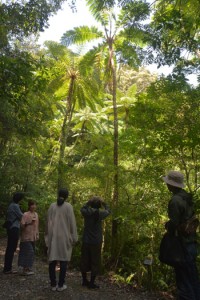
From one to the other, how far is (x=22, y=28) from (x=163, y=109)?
11.6 feet

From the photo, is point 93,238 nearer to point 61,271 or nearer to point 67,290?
point 61,271

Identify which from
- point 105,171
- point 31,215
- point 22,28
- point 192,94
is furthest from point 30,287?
point 22,28

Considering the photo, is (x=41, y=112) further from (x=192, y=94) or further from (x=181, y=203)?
(x=181, y=203)

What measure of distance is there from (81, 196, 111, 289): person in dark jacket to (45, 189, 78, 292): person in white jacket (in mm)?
404

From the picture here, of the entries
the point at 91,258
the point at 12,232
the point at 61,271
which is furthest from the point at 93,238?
the point at 12,232

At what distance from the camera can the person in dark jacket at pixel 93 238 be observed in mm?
5844

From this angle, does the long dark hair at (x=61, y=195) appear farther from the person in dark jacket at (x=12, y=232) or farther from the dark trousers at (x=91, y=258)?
the person in dark jacket at (x=12, y=232)

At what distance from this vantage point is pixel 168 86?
563 centimetres

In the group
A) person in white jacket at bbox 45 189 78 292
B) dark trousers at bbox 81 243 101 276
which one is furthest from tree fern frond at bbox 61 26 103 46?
dark trousers at bbox 81 243 101 276

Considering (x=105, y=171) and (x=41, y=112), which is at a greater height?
(x=41, y=112)

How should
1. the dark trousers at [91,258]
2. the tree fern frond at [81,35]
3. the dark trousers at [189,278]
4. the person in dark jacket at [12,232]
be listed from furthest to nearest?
the tree fern frond at [81,35] → the person in dark jacket at [12,232] → the dark trousers at [91,258] → the dark trousers at [189,278]

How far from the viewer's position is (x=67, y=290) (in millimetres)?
5539

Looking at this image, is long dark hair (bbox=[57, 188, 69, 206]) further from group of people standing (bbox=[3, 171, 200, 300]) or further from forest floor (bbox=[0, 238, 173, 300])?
forest floor (bbox=[0, 238, 173, 300])

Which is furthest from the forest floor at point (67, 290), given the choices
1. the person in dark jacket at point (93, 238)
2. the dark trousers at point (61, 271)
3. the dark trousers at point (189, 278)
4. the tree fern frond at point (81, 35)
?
the tree fern frond at point (81, 35)
